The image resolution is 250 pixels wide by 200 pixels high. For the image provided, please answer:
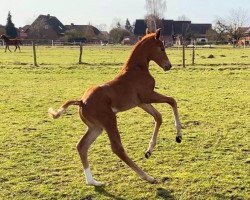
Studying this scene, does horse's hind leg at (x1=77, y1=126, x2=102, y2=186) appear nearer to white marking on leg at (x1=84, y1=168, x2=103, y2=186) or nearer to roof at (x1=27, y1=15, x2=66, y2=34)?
white marking on leg at (x1=84, y1=168, x2=103, y2=186)

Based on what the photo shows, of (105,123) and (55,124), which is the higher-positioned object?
(105,123)

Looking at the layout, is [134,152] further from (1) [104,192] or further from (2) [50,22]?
(2) [50,22]

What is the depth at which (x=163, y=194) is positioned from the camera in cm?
527

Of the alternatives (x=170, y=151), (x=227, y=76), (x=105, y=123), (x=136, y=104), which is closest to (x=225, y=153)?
(x=170, y=151)

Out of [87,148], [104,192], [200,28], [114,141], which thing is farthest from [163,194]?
[200,28]

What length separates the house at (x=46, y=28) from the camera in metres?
97.7

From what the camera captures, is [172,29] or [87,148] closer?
[87,148]

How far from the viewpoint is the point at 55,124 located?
31.7 ft

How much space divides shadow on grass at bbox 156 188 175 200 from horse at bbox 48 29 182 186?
0.21 metres

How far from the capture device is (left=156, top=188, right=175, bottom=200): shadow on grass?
5.18m

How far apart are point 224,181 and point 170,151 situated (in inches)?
66.7

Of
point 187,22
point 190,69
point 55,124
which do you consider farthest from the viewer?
point 187,22

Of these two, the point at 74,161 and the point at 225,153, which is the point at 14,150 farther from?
the point at 225,153

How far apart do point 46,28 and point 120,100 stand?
98.3 metres
